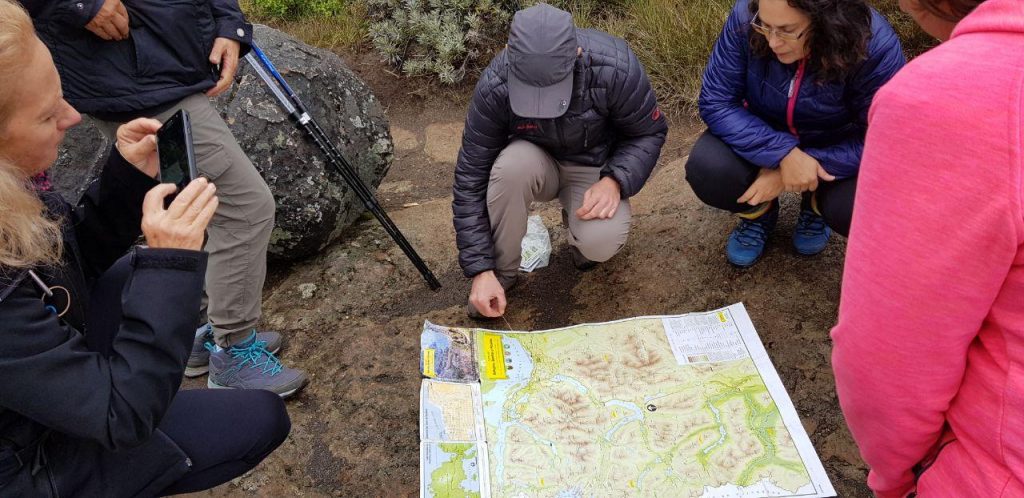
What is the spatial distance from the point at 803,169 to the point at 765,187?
16 centimetres

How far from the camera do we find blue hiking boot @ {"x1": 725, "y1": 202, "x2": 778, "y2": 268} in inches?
112

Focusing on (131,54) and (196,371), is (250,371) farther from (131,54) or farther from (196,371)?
(131,54)

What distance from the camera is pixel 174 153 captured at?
5.85 feet

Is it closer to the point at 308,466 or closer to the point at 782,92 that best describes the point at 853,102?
the point at 782,92

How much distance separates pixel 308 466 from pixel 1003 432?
1.88 m

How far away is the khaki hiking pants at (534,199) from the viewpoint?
257 centimetres

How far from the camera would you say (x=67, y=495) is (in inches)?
61.7

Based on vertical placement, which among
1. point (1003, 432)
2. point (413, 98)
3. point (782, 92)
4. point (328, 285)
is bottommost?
point (413, 98)

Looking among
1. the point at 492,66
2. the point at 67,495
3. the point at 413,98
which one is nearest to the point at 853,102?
the point at 492,66

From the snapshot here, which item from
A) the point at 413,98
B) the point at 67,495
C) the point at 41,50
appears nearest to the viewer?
the point at 41,50

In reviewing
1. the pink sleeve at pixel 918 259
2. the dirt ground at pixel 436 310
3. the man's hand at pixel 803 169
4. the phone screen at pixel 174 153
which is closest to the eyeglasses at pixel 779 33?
the man's hand at pixel 803 169

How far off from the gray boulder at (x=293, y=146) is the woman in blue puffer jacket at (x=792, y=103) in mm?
1602

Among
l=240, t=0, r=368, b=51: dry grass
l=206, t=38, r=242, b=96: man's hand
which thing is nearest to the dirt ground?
l=206, t=38, r=242, b=96: man's hand

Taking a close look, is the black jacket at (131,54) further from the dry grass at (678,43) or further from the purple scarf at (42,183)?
the dry grass at (678,43)
